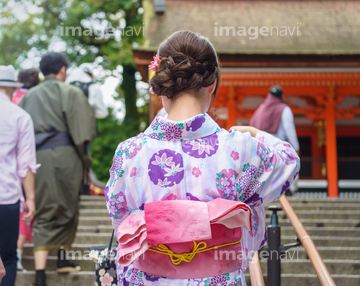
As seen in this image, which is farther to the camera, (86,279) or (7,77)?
(86,279)

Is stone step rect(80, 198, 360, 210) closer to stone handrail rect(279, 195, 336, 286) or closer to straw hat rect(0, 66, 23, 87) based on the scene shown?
stone handrail rect(279, 195, 336, 286)

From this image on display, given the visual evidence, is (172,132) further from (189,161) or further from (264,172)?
(264,172)

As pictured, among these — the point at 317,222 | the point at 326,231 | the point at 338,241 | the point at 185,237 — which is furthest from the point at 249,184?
the point at 317,222

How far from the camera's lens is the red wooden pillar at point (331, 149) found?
1070 cm

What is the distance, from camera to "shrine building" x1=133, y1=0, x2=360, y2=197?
970 cm

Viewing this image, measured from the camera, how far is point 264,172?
192 centimetres

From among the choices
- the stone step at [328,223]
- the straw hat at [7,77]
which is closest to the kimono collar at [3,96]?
the straw hat at [7,77]

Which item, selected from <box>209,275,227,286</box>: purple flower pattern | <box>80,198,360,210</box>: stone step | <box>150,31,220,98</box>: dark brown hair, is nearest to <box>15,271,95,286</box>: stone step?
<box>209,275,227,286</box>: purple flower pattern

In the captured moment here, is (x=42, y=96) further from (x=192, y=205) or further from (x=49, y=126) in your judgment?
(x=192, y=205)

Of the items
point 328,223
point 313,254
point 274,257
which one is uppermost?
point 313,254

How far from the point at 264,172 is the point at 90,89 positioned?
4068 millimetres

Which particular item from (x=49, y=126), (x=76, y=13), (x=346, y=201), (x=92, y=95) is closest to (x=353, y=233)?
(x=346, y=201)

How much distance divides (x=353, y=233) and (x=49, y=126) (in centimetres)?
387

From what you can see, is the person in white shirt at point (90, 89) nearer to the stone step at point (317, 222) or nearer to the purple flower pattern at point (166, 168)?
the stone step at point (317, 222)
